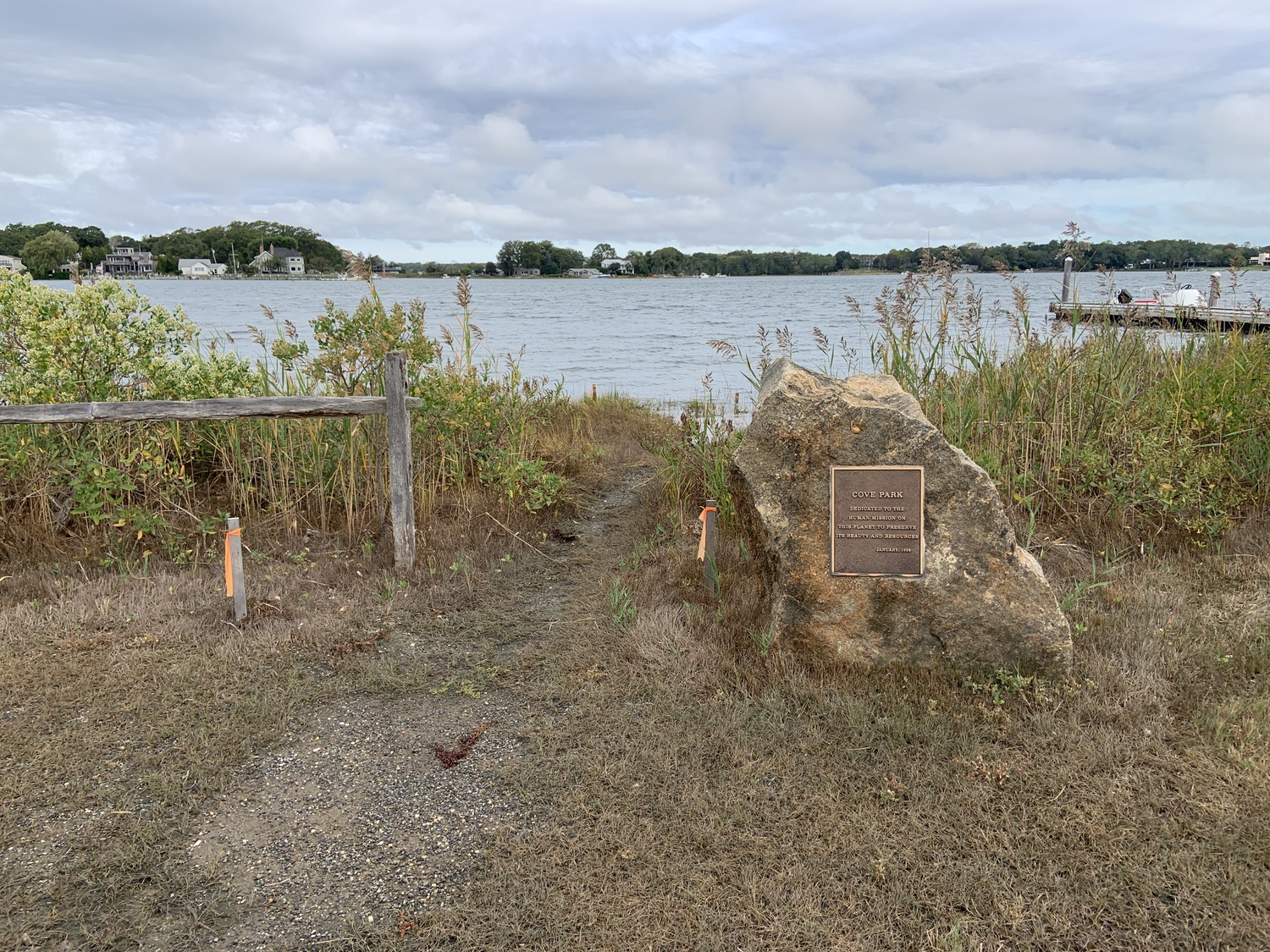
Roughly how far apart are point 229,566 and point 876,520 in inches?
147

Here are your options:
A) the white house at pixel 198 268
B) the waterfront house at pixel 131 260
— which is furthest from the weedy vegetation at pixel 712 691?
the white house at pixel 198 268

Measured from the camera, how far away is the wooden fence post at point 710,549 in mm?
5129

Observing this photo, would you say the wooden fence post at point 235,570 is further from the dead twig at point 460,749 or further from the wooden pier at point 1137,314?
the wooden pier at point 1137,314

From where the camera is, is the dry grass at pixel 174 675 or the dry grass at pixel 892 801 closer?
the dry grass at pixel 892 801

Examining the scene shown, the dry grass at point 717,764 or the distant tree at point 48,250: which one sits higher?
the distant tree at point 48,250

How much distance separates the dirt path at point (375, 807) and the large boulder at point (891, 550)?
1.57 m

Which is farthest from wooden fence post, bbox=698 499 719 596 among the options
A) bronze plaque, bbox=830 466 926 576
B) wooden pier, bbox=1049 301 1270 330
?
wooden pier, bbox=1049 301 1270 330

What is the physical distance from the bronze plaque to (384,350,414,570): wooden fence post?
3025 mm

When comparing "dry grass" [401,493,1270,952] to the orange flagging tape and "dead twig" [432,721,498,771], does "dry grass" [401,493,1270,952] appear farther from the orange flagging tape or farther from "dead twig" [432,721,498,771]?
the orange flagging tape

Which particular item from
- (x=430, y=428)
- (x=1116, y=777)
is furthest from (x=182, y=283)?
(x=1116, y=777)

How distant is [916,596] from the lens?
404 cm

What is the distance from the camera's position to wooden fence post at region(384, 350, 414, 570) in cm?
561

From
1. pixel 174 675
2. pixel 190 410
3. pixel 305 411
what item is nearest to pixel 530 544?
pixel 305 411

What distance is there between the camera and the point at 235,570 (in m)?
4.81
